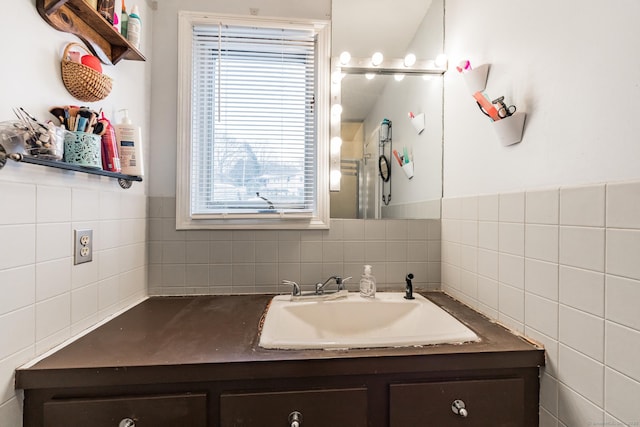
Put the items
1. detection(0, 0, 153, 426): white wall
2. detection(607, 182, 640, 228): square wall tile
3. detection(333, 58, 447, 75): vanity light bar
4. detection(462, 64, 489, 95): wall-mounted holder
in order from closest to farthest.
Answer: detection(607, 182, 640, 228): square wall tile → detection(0, 0, 153, 426): white wall → detection(462, 64, 489, 95): wall-mounted holder → detection(333, 58, 447, 75): vanity light bar

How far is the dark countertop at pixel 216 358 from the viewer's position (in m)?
0.72

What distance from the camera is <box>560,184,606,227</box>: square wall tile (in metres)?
0.65

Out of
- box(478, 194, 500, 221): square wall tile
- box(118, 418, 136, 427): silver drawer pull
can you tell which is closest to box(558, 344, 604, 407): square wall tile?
box(478, 194, 500, 221): square wall tile

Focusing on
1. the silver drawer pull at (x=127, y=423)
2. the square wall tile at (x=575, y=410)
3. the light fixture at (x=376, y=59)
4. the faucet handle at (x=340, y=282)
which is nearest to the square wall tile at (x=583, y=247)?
the square wall tile at (x=575, y=410)

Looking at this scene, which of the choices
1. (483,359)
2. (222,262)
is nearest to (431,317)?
(483,359)

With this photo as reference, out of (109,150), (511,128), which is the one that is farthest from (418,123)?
(109,150)

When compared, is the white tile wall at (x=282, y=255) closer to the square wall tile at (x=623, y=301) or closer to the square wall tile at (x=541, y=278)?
the square wall tile at (x=541, y=278)

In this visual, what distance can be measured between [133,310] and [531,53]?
1.71 m

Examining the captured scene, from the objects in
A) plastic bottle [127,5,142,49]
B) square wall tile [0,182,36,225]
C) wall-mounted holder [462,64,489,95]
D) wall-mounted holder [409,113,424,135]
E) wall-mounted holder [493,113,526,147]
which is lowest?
square wall tile [0,182,36,225]

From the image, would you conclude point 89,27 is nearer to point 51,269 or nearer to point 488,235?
point 51,269

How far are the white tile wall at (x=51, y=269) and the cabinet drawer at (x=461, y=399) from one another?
993mm

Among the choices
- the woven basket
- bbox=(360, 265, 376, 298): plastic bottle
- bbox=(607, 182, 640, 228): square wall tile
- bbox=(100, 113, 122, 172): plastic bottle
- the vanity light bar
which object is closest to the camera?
bbox=(607, 182, 640, 228): square wall tile

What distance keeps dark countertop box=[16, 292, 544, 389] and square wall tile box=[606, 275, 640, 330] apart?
25cm

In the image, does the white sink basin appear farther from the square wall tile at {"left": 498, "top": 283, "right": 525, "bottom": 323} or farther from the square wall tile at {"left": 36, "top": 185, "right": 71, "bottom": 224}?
the square wall tile at {"left": 36, "top": 185, "right": 71, "bottom": 224}
